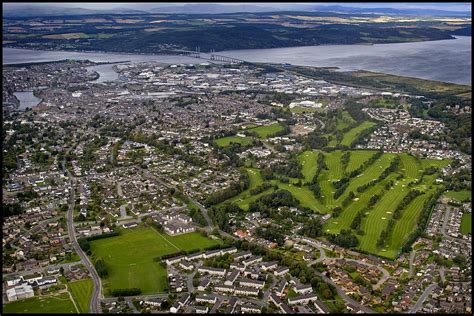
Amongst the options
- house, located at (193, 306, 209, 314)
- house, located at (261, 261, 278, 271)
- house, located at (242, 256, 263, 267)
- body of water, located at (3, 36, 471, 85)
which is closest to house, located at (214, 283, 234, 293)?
house, located at (193, 306, 209, 314)

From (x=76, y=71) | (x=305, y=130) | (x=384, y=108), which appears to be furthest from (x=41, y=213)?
(x=76, y=71)

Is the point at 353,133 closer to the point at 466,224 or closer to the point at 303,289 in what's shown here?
the point at 466,224

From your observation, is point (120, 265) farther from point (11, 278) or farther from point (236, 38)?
point (236, 38)

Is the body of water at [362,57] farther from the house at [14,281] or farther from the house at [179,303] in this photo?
the house at [179,303]

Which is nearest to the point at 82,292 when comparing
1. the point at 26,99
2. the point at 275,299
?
the point at 275,299

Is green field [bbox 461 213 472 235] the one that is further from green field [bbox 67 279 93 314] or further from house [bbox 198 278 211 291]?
green field [bbox 67 279 93 314]

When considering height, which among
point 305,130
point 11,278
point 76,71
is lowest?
point 11,278

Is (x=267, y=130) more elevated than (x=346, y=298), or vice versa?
(x=267, y=130)
